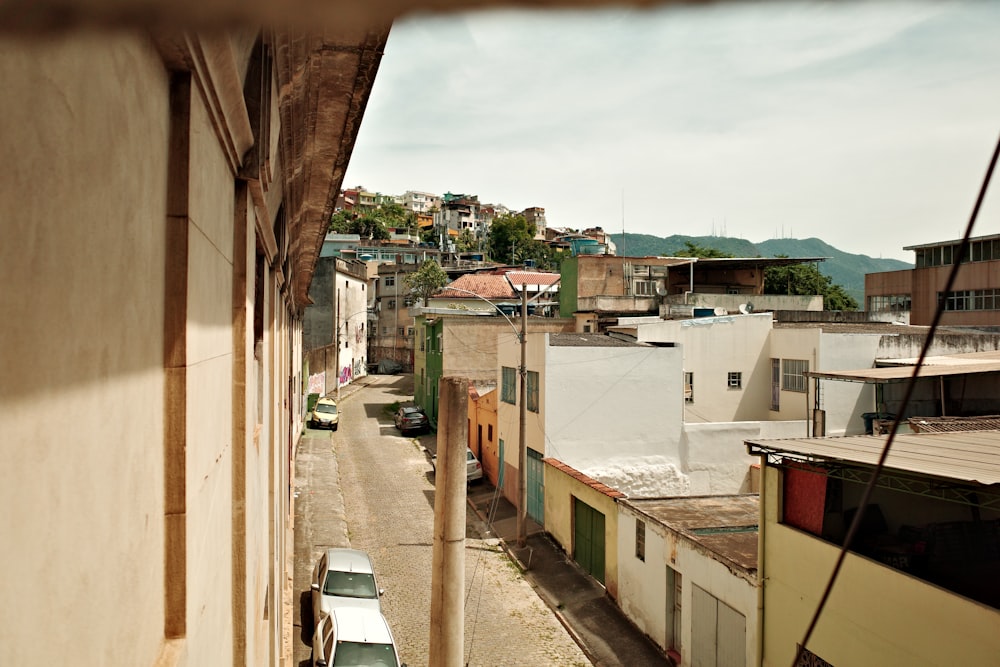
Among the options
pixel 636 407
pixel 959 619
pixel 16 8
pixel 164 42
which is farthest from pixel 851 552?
pixel 636 407

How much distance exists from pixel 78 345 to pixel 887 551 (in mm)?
10667

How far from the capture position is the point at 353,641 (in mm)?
12188

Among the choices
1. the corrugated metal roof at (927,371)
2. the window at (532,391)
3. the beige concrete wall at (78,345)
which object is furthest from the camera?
the window at (532,391)

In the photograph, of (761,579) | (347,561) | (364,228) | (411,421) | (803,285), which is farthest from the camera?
(364,228)

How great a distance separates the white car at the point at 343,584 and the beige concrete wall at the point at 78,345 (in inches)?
491

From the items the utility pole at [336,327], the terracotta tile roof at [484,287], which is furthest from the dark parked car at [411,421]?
the terracotta tile roof at [484,287]

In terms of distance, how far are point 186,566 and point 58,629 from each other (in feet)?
4.41

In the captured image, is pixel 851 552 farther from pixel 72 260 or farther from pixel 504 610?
pixel 72 260

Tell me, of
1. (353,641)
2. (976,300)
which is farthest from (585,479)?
(976,300)

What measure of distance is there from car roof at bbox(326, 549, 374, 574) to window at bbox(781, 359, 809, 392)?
17.5 metres

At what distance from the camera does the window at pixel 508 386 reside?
2497 cm

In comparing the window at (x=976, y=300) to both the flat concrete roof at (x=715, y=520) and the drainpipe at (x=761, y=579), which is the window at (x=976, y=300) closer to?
the flat concrete roof at (x=715, y=520)

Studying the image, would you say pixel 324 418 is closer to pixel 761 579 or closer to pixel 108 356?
pixel 761 579

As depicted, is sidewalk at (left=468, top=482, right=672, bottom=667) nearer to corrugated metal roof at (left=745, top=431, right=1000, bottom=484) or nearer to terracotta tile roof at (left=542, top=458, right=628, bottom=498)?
terracotta tile roof at (left=542, top=458, right=628, bottom=498)
